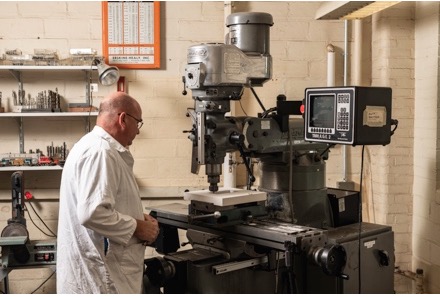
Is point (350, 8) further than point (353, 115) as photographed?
Yes

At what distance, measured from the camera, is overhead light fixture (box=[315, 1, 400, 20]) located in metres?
2.98

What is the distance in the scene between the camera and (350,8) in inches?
122

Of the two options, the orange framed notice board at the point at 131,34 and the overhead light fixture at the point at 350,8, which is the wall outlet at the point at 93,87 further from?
the overhead light fixture at the point at 350,8

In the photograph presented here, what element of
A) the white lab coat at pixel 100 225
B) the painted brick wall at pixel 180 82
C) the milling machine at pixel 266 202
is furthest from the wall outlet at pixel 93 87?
the white lab coat at pixel 100 225

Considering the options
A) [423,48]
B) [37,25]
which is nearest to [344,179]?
[423,48]

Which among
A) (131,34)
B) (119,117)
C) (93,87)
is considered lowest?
(119,117)

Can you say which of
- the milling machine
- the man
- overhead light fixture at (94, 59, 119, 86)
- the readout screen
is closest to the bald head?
the man

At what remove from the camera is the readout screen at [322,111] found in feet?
7.58

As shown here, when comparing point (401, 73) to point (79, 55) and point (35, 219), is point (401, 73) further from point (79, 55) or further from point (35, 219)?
point (35, 219)

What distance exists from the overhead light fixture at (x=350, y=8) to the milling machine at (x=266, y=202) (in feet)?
2.56

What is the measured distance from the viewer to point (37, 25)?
11.9ft

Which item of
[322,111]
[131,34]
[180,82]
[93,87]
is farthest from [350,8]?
[93,87]

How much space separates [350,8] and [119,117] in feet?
5.17

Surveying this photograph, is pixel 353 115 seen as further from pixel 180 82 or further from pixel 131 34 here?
pixel 131 34
